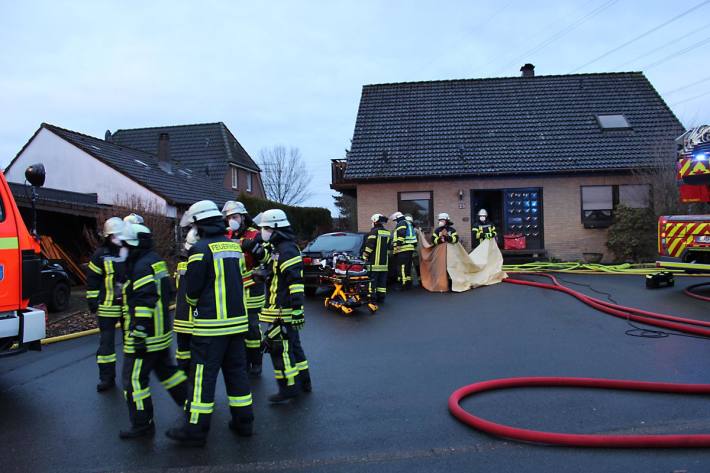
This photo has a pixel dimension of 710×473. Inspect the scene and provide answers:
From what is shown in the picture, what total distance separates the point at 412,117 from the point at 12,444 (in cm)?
1854

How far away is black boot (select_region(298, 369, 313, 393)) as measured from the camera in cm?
553

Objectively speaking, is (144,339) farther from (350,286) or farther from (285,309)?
(350,286)

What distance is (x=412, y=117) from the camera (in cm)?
2131

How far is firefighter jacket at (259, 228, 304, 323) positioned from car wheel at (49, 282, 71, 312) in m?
6.85

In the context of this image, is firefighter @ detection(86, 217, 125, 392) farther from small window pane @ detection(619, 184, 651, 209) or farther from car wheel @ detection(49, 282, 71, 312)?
small window pane @ detection(619, 184, 651, 209)

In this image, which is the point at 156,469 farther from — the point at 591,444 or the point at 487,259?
the point at 487,259

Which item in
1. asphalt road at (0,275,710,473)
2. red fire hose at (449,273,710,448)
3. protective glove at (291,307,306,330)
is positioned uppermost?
protective glove at (291,307,306,330)

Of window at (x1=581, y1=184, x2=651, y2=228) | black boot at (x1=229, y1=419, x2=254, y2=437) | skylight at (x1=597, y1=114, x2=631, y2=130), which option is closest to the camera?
black boot at (x1=229, y1=419, x2=254, y2=437)

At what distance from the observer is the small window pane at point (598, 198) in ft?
61.0

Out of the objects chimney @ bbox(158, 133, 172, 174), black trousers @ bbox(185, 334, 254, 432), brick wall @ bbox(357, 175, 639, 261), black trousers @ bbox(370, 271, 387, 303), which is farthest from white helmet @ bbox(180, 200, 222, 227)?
chimney @ bbox(158, 133, 172, 174)

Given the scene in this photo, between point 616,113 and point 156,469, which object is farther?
point 616,113

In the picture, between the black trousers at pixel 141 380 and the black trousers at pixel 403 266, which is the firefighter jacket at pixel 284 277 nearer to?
the black trousers at pixel 141 380

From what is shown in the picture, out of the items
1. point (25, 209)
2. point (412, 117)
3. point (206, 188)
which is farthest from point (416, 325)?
point (206, 188)

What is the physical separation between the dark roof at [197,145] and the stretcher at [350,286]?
23.4 m
